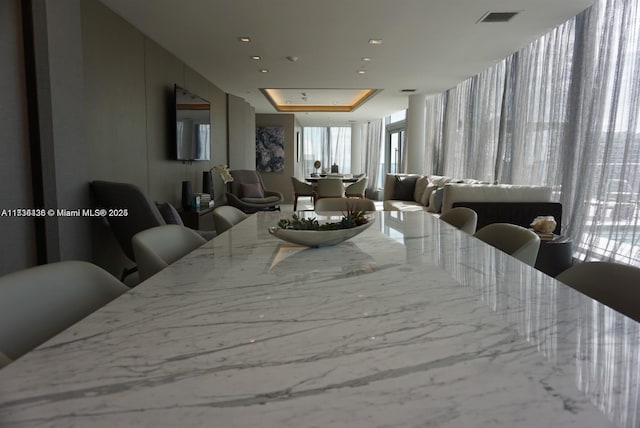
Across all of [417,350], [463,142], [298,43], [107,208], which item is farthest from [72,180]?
[463,142]

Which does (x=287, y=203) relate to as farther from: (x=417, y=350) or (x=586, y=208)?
(x=417, y=350)

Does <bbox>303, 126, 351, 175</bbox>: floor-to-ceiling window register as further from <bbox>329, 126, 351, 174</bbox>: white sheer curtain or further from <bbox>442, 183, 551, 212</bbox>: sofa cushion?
<bbox>442, 183, 551, 212</bbox>: sofa cushion

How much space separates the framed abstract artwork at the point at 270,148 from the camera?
11656mm

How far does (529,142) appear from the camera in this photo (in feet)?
17.5

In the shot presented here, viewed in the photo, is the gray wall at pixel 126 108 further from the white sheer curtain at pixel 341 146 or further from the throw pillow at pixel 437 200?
the white sheer curtain at pixel 341 146

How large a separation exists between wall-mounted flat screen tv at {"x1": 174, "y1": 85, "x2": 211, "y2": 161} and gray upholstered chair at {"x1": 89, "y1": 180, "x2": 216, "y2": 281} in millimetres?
2084

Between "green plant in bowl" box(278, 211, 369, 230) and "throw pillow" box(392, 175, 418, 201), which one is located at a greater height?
"green plant in bowl" box(278, 211, 369, 230)

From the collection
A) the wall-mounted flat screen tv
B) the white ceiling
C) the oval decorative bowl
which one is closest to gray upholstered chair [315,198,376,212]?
the oval decorative bowl

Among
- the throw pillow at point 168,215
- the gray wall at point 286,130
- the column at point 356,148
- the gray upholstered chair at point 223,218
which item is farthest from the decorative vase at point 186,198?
the column at point 356,148

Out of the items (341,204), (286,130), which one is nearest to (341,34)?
(341,204)

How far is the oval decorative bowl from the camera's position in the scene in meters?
1.53

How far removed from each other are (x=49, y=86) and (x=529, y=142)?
4.90 m

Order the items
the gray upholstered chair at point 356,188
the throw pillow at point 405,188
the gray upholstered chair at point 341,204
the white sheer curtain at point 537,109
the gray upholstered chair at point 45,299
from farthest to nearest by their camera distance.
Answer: the gray upholstered chair at point 356,188 < the throw pillow at point 405,188 < the white sheer curtain at point 537,109 < the gray upholstered chair at point 341,204 < the gray upholstered chair at point 45,299

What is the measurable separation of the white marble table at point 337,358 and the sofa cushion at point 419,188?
21.0ft
